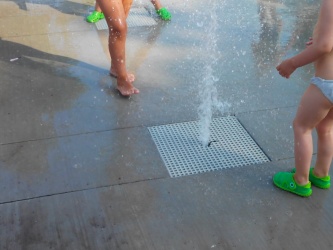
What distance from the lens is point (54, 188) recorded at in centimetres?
308

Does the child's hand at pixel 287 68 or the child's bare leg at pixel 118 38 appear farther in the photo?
the child's bare leg at pixel 118 38

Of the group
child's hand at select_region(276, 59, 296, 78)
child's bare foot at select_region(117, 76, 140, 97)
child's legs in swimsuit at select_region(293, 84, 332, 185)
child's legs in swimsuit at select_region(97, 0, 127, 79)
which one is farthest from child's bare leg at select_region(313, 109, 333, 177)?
child's legs in swimsuit at select_region(97, 0, 127, 79)

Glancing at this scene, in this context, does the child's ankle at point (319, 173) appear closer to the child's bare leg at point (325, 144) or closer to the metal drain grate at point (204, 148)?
the child's bare leg at point (325, 144)

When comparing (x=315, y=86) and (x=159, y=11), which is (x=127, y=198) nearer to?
(x=315, y=86)

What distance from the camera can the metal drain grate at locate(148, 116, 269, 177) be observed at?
335 cm

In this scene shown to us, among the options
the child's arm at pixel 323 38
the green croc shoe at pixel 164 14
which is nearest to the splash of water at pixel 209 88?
the green croc shoe at pixel 164 14

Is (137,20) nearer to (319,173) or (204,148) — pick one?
(204,148)

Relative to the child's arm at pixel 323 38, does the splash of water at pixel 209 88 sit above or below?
below

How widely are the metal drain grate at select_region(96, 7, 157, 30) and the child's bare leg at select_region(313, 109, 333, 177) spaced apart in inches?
131

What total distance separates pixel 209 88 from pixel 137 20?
200 cm

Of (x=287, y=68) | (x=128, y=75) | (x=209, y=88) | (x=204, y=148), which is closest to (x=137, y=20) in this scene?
(x=128, y=75)

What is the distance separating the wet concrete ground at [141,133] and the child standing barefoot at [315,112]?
11 cm

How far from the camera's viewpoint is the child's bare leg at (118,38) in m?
3.94

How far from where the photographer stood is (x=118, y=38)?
411 cm
